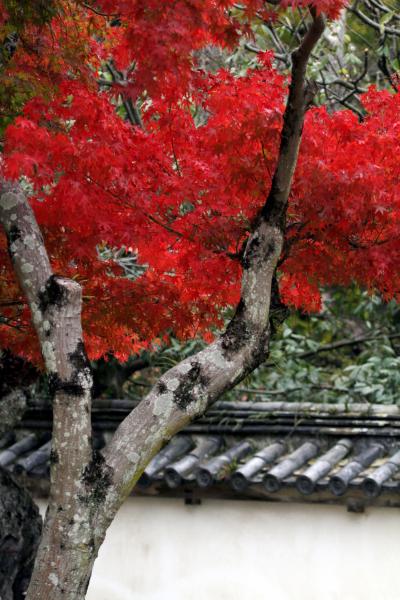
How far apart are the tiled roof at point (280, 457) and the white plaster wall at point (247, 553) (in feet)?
0.62

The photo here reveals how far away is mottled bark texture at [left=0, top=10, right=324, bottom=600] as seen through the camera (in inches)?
192

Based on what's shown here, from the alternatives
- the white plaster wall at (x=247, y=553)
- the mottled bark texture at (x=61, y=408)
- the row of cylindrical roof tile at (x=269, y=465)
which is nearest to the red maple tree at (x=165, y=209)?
the mottled bark texture at (x=61, y=408)

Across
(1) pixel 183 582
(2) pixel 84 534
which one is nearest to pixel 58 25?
(2) pixel 84 534

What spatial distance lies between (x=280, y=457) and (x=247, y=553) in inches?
36.8

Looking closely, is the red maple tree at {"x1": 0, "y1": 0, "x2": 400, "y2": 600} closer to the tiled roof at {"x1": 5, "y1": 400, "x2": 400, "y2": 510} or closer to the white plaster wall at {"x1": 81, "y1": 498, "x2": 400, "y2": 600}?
the tiled roof at {"x1": 5, "y1": 400, "x2": 400, "y2": 510}

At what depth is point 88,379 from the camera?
16.6 feet

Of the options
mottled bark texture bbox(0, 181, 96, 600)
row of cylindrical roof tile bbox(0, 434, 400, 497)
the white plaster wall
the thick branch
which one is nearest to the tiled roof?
row of cylindrical roof tile bbox(0, 434, 400, 497)

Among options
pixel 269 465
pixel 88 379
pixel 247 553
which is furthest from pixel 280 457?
pixel 88 379

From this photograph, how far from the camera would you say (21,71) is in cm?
596

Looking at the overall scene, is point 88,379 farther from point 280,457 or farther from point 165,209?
point 280,457

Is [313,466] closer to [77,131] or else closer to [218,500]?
[218,500]

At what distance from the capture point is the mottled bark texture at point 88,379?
487 cm

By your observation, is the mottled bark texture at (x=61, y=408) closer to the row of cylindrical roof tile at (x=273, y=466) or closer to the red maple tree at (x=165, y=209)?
the red maple tree at (x=165, y=209)

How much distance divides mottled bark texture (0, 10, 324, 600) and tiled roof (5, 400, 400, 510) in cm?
305
